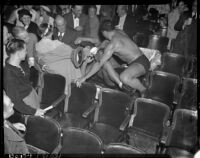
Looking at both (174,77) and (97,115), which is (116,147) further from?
(174,77)

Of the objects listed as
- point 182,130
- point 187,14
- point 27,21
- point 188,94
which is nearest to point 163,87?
point 188,94

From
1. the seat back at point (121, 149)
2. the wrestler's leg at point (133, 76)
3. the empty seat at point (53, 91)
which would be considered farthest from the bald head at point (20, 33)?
the seat back at point (121, 149)

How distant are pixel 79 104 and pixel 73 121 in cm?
25

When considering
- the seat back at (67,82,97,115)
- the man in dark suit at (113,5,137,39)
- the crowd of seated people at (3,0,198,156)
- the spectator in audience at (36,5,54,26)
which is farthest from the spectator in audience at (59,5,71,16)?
the seat back at (67,82,97,115)

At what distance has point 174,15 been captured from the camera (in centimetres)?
327

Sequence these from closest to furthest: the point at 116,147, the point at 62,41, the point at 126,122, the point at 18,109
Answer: the point at 116,147, the point at 126,122, the point at 18,109, the point at 62,41

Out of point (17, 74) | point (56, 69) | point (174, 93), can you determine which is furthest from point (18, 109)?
point (174, 93)

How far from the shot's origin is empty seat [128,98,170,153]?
3006 millimetres

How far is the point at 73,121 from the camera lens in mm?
3271

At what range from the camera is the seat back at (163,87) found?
11.1ft

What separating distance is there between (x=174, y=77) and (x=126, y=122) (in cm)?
102

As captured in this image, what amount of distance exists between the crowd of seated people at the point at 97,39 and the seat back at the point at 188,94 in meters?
0.16

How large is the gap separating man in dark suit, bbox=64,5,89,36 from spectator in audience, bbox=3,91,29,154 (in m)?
1.27

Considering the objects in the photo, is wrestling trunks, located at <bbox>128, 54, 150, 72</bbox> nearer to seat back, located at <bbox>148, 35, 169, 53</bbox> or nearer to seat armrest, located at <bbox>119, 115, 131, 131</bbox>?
seat back, located at <bbox>148, 35, 169, 53</bbox>
